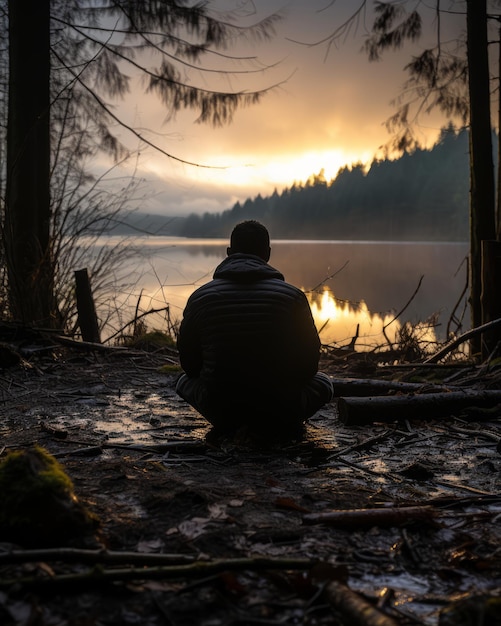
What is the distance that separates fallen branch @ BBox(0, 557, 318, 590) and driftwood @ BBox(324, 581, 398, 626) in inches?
10.1

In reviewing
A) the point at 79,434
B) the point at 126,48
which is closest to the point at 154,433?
the point at 79,434

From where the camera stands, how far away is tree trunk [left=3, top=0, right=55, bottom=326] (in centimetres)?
794

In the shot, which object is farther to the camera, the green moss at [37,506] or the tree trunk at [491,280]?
the tree trunk at [491,280]

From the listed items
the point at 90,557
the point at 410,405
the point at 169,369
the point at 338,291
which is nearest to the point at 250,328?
the point at 410,405

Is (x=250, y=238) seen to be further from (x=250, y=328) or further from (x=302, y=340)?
(x=302, y=340)

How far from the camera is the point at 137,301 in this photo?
9.48 metres

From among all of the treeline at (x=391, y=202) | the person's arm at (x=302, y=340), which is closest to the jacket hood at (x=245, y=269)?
the person's arm at (x=302, y=340)

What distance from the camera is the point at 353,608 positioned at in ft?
5.65

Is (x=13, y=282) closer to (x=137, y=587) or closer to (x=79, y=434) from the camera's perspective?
(x=79, y=434)

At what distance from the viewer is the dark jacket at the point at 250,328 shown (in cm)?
384

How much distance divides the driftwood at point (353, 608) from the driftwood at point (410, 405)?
9.73 feet

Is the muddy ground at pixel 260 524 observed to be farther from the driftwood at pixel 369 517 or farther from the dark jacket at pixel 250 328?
the dark jacket at pixel 250 328

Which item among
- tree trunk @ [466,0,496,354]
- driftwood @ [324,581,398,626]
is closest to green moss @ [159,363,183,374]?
tree trunk @ [466,0,496,354]

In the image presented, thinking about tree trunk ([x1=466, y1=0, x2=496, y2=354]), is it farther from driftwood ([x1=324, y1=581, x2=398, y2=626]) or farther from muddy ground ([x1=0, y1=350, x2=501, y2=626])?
driftwood ([x1=324, y1=581, x2=398, y2=626])
